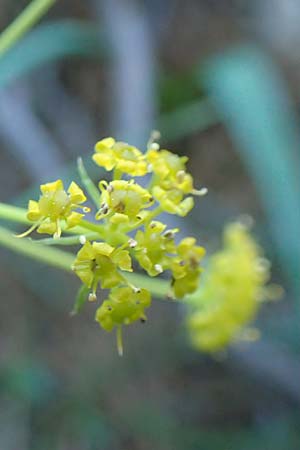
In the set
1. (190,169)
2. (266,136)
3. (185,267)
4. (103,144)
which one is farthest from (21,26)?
(190,169)

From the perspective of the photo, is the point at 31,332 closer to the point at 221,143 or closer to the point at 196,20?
the point at 221,143

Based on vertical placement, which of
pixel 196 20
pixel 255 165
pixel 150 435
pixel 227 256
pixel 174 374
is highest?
pixel 196 20

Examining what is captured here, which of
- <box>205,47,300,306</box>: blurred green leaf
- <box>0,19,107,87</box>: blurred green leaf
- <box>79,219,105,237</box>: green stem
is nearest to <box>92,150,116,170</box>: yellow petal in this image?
<box>79,219,105,237</box>: green stem

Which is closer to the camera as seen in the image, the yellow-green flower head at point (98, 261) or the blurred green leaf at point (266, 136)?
the yellow-green flower head at point (98, 261)

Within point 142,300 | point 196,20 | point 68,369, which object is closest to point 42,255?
point 142,300

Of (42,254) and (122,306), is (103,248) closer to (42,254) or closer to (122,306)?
(122,306)

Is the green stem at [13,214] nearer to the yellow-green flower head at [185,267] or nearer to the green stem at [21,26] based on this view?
the yellow-green flower head at [185,267]

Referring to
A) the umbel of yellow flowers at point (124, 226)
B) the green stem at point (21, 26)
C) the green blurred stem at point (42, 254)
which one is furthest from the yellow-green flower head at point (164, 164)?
the green stem at point (21, 26)
